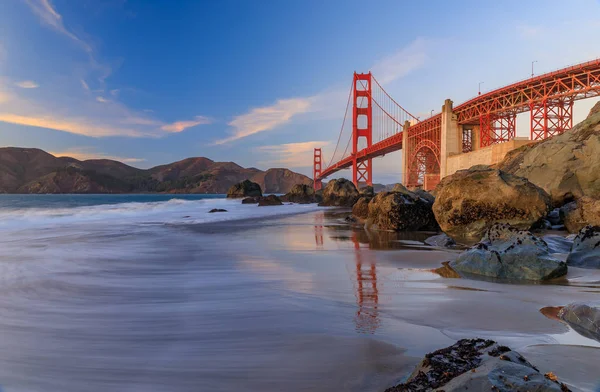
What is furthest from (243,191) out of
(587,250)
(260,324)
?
(260,324)

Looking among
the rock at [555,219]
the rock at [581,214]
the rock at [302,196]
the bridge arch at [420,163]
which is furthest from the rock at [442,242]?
the bridge arch at [420,163]

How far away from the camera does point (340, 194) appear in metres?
27.6

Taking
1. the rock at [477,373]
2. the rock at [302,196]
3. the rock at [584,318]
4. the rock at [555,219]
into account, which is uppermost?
the rock at [302,196]

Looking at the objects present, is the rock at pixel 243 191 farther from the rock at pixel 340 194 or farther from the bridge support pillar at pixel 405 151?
the rock at pixel 340 194

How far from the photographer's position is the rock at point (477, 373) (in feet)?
4.04

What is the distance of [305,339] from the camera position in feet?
7.75

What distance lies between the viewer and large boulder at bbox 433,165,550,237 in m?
6.94

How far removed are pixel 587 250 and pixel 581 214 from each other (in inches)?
137

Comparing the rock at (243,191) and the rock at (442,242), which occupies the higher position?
the rock at (243,191)

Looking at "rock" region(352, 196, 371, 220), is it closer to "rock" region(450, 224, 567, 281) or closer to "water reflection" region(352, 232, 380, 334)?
"water reflection" region(352, 232, 380, 334)

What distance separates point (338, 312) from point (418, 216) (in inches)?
269

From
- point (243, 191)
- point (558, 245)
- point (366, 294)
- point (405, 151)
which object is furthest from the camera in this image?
point (243, 191)

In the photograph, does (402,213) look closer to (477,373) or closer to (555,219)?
(555,219)

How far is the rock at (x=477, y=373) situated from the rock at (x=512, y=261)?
8.52 feet
